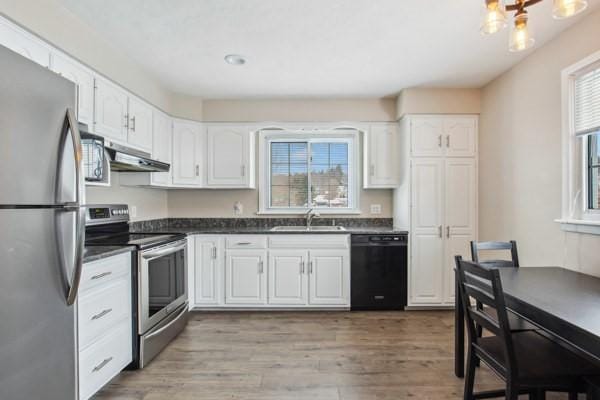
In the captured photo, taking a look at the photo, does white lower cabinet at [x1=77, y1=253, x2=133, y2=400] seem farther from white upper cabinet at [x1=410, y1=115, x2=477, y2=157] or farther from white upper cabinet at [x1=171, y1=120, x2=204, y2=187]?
white upper cabinet at [x1=410, y1=115, x2=477, y2=157]

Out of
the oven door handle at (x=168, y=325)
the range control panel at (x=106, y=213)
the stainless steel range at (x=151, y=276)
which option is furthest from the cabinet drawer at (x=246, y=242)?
the range control panel at (x=106, y=213)

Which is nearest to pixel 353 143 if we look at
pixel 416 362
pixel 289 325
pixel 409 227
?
pixel 409 227

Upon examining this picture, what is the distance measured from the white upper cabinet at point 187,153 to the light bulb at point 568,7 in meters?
3.34

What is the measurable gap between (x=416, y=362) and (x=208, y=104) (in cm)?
341

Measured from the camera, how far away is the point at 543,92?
2514 millimetres

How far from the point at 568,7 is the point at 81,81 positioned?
2780 mm

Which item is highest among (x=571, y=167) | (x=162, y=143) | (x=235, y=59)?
(x=235, y=59)

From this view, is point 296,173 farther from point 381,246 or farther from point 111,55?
point 111,55

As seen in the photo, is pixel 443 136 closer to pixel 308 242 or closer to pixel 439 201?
pixel 439 201

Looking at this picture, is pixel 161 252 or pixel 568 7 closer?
pixel 568 7

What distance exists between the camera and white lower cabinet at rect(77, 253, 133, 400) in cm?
179

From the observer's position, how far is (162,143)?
11.2ft

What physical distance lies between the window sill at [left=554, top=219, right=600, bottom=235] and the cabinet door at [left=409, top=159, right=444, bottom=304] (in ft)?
4.06

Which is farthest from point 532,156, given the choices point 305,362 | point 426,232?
point 305,362
